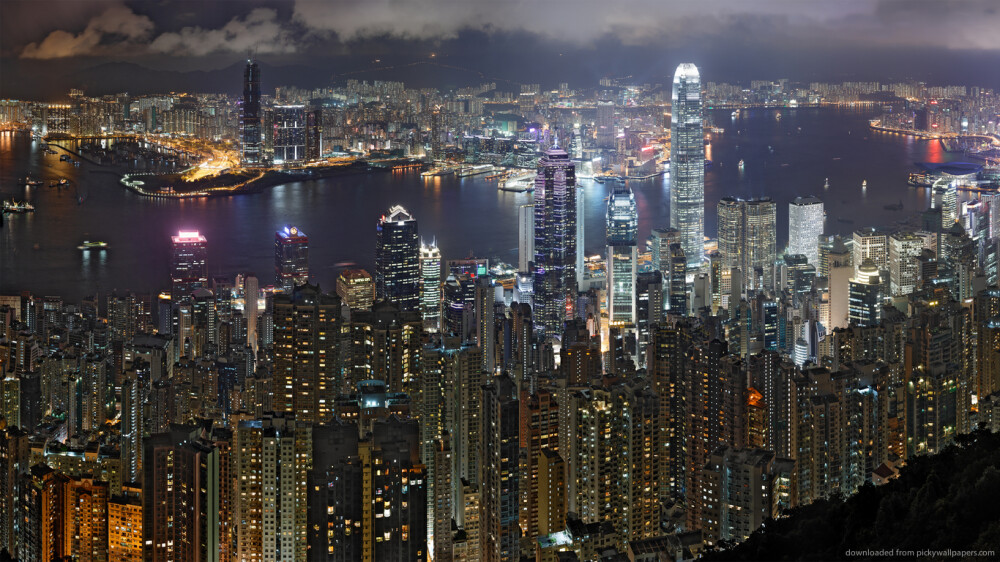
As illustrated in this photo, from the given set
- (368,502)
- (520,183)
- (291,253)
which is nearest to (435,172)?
(520,183)

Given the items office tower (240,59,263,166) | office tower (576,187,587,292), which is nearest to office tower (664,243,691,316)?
office tower (576,187,587,292)

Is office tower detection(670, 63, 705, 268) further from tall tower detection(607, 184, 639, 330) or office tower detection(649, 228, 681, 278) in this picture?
tall tower detection(607, 184, 639, 330)

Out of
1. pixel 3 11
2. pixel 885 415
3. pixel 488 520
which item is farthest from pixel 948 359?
pixel 3 11

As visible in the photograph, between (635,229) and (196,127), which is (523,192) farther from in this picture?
(196,127)

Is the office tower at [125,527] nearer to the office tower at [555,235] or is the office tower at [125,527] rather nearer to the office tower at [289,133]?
the office tower at [555,235]

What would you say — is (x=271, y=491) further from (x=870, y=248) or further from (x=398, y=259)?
(x=870, y=248)
